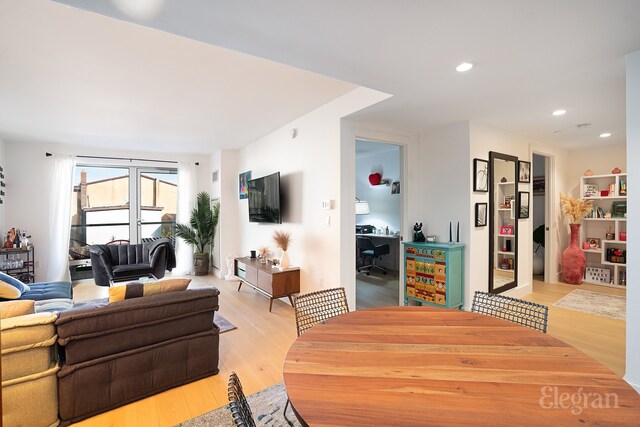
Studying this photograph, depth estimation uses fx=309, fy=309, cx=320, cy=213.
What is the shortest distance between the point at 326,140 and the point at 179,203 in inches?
167

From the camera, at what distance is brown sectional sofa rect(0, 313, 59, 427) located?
175 cm

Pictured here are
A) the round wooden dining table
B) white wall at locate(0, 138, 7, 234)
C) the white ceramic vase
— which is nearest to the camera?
the round wooden dining table

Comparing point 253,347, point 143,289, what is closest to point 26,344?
point 143,289

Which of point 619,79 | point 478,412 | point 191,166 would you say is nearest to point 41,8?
point 478,412

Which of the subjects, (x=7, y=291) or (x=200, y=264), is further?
(x=200, y=264)

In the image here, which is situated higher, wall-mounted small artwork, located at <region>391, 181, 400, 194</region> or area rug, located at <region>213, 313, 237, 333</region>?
wall-mounted small artwork, located at <region>391, 181, 400, 194</region>

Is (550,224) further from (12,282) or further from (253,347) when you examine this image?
(12,282)

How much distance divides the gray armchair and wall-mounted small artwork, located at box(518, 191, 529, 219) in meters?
5.56

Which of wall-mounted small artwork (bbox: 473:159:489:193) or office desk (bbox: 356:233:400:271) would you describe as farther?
office desk (bbox: 356:233:400:271)

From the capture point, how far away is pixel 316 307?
2008mm

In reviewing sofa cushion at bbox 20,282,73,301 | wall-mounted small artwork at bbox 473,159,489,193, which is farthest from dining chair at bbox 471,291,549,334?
sofa cushion at bbox 20,282,73,301

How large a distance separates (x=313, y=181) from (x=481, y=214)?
217 cm

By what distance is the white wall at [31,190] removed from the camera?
17.3 feet

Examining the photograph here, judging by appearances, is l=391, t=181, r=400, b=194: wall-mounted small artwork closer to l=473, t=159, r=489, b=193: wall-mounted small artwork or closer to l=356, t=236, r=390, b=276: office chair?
l=356, t=236, r=390, b=276: office chair
